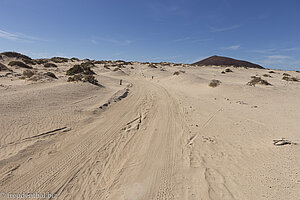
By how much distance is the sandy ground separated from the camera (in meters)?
3.05

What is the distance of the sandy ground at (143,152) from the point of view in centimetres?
305

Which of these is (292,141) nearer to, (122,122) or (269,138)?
(269,138)

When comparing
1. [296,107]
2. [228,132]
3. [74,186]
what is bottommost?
[74,186]

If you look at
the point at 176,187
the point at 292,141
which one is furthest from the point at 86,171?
the point at 292,141

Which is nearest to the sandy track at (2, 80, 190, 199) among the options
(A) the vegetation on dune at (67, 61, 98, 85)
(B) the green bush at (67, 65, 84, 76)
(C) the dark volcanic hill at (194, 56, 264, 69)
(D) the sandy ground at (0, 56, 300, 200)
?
(D) the sandy ground at (0, 56, 300, 200)

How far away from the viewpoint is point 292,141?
4516mm

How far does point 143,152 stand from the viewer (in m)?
4.36

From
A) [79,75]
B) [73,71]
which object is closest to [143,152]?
[79,75]

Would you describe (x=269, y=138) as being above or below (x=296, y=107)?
below

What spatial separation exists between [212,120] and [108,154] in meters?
5.14

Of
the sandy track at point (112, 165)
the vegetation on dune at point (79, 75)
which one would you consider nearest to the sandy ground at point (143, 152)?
the sandy track at point (112, 165)

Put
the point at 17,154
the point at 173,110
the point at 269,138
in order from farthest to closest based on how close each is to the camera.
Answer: the point at 173,110
the point at 269,138
the point at 17,154

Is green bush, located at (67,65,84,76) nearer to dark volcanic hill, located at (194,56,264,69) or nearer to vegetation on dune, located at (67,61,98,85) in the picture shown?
vegetation on dune, located at (67,61,98,85)

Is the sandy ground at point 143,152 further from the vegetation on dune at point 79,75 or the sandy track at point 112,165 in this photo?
→ the vegetation on dune at point 79,75
